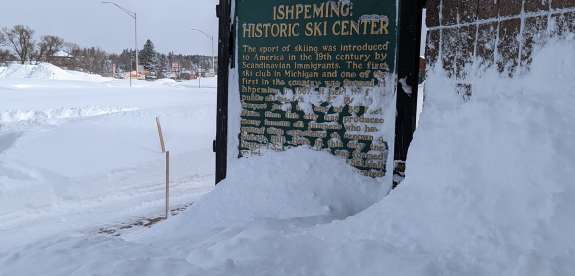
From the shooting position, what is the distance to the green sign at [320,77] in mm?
4914

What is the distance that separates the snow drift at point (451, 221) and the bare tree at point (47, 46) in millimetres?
78223

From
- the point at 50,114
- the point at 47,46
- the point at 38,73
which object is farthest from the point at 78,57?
the point at 50,114

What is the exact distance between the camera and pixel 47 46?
76562mm

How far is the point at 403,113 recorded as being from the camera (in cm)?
482

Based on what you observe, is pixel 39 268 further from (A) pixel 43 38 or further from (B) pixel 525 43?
(A) pixel 43 38

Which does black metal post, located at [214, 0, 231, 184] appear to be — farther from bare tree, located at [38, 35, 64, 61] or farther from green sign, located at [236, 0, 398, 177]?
bare tree, located at [38, 35, 64, 61]

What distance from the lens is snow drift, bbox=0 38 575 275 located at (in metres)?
2.81

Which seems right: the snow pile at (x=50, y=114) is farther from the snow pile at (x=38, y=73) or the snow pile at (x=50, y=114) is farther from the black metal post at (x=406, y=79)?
the snow pile at (x=38, y=73)

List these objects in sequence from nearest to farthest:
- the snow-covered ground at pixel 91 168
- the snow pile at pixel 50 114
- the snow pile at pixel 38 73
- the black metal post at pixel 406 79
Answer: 1. the black metal post at pixel 406 79
2. the snow-covered ground at pixel 91 168
3. the snow pile at pixel 50 114
4. the snow pile at pixel 38 73

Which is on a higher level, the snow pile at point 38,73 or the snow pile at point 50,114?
the snow pile at point 38,73

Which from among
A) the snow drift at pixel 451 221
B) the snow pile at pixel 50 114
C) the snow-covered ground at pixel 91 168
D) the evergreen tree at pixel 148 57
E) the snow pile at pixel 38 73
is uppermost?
the evergreen tree at pixel 148 57

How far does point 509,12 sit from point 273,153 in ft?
8.47

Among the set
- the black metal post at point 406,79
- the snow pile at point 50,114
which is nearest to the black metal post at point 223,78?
the black metal post at point 406,79

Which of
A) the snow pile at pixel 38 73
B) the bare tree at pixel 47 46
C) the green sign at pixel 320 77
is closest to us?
the green sign at pixel 320 77
